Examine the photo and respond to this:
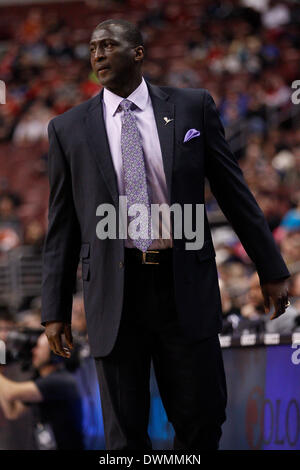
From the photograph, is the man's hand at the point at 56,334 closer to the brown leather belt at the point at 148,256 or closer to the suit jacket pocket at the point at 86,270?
the suit jacket pocket at the point at 86,270

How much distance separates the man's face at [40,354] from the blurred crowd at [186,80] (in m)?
2.29

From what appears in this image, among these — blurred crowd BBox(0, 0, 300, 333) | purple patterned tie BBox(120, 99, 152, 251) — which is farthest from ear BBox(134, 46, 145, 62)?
blurred crowd BBox(0, 0, 300, 333)

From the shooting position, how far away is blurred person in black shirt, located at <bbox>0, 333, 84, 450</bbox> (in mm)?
4801

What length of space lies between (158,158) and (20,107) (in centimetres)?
1192

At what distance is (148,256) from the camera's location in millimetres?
2828

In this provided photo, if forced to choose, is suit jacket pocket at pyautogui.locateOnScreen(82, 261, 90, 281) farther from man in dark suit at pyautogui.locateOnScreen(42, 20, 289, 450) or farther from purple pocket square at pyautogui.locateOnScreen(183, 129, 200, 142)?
purple pocket square at pyautogui.locateOnScreen(183, 129, 200, 142)

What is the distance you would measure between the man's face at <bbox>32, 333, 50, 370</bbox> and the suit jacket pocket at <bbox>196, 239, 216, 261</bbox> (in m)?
2.13

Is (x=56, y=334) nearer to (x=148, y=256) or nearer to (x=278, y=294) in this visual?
(x=148, y=256)

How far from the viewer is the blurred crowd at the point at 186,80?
32.3ft

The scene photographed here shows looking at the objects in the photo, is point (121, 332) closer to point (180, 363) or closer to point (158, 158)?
point (180, 363)

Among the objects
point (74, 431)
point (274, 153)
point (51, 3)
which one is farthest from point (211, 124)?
point (51, 3)

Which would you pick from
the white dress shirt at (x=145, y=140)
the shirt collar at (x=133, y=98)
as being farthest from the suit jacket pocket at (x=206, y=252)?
the shirt collar at (x=133, y=98)

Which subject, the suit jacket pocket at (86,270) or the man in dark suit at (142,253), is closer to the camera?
the man in dark suit at (142,253)

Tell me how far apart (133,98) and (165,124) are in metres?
0.14
